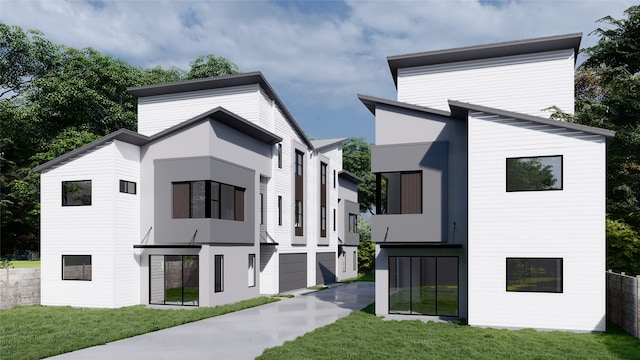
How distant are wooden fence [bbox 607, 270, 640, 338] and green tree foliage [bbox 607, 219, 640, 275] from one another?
274 cm

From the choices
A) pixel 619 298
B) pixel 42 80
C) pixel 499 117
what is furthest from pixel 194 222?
pixel 42 80

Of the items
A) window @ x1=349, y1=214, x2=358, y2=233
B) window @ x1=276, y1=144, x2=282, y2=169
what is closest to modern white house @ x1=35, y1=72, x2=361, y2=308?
window @ x1=276, y1=144, x2=282, y2=169

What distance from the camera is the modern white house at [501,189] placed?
1565cm

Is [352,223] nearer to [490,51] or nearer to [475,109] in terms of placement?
[490,51]

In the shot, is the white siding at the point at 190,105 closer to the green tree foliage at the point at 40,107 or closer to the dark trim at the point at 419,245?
the green tree foliage at the point at 40,107

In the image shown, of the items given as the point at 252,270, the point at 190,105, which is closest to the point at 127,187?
the point at 252,270

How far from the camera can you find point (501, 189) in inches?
648

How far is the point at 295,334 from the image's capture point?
15.3 metres

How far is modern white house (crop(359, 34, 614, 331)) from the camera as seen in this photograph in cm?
1565

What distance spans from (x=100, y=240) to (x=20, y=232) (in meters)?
25.2

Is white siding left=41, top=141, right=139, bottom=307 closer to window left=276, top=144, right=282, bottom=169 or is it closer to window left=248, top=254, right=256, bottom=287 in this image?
window left=248, top=254, right=256, bottom=287

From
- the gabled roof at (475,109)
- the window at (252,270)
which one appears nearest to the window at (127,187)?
the window at (252,270)

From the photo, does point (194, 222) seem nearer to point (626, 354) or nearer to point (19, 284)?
point (19, 284)

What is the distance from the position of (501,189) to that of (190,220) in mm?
12243
